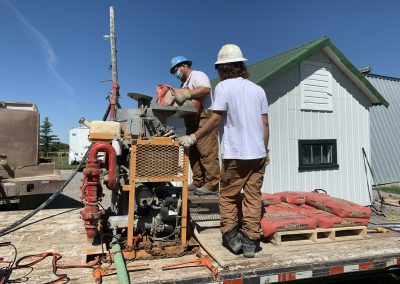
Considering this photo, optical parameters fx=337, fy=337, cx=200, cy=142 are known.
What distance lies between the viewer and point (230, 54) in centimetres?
359

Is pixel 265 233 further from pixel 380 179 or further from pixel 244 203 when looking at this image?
pixel 380 179

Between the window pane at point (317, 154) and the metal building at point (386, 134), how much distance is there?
8557 millimetres

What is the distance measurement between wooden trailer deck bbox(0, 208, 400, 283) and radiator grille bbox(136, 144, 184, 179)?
2.75 feet

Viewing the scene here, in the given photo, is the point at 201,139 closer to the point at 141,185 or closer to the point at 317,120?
the point at 141,185

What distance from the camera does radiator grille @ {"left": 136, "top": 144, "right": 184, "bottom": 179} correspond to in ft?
11.0

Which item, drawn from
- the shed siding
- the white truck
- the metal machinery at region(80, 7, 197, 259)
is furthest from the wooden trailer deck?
the white truck

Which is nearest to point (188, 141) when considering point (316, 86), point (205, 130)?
point (205, 130)

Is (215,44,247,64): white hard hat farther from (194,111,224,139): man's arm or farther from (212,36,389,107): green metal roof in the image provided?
(212,36,389,107): green metal roof

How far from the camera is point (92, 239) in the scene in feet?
11.2

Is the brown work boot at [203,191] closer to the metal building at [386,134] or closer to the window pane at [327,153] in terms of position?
the window pane at [327,153]

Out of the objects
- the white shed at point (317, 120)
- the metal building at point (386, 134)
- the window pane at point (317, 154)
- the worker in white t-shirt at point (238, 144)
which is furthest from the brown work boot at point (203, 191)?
the metal building at point (386, 134)

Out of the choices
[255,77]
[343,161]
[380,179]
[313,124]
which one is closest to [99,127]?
[255,77]

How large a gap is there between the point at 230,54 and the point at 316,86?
8117mm

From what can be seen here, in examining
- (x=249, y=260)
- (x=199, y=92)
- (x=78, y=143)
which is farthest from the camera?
(x=78, y=143)
